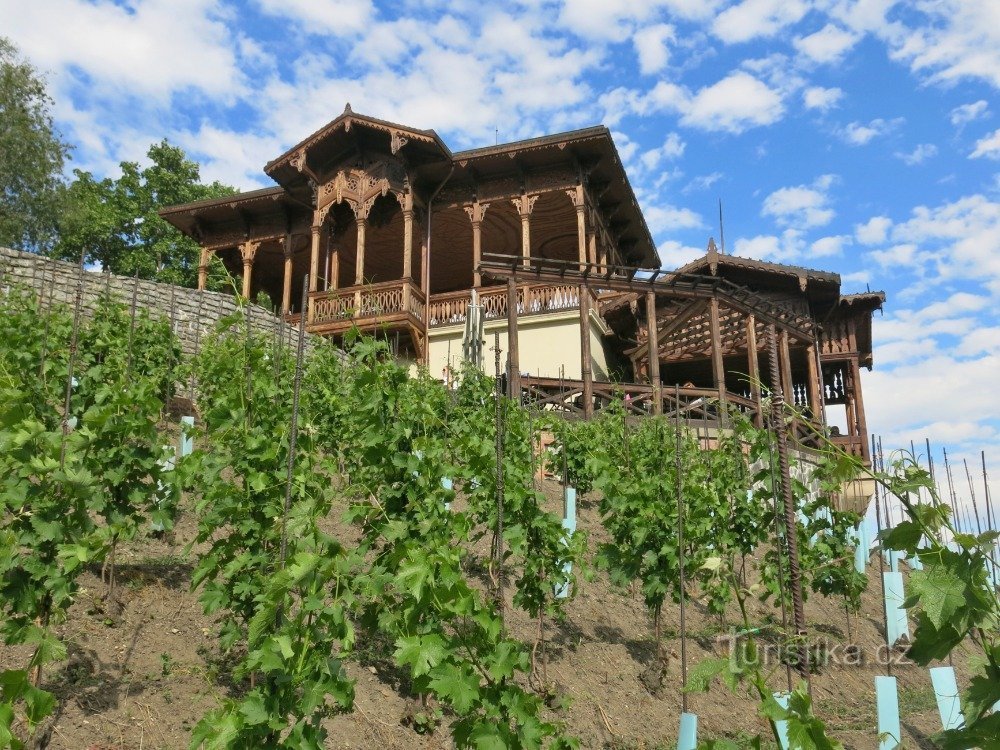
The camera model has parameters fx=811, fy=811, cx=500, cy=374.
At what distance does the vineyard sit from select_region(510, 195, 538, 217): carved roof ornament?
9257 millimetres

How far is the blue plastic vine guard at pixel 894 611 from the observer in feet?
23.8

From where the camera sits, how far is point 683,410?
42.7ft

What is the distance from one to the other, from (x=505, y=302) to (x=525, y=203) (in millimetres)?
2366

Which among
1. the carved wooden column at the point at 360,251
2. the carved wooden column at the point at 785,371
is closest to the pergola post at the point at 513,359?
the carved wooden column at the point at 360,251

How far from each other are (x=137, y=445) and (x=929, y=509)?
4.34 m

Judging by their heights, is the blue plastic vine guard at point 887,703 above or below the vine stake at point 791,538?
below

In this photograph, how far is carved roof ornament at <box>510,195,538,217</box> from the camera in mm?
17172

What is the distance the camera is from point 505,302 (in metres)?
16.5

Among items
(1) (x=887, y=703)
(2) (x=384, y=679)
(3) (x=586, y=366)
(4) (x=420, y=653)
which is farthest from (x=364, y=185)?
(4) (x=420, y=653)

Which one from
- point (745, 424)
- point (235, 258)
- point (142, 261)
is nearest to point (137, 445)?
point (745, 424)

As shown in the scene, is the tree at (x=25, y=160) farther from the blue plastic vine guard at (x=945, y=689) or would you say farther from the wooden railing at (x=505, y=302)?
the blue plastic vine guard at (x=945, y=689)

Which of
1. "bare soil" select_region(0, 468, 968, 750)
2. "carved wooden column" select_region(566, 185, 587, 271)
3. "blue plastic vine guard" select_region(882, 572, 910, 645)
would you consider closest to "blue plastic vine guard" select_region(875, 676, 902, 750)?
"bare soil" select_region(0, 468, 968, 750)

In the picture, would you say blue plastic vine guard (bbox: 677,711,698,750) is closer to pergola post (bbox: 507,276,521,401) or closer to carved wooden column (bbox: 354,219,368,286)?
pergola post (bbox: 507,276,521,401)

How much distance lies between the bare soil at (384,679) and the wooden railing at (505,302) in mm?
8804
